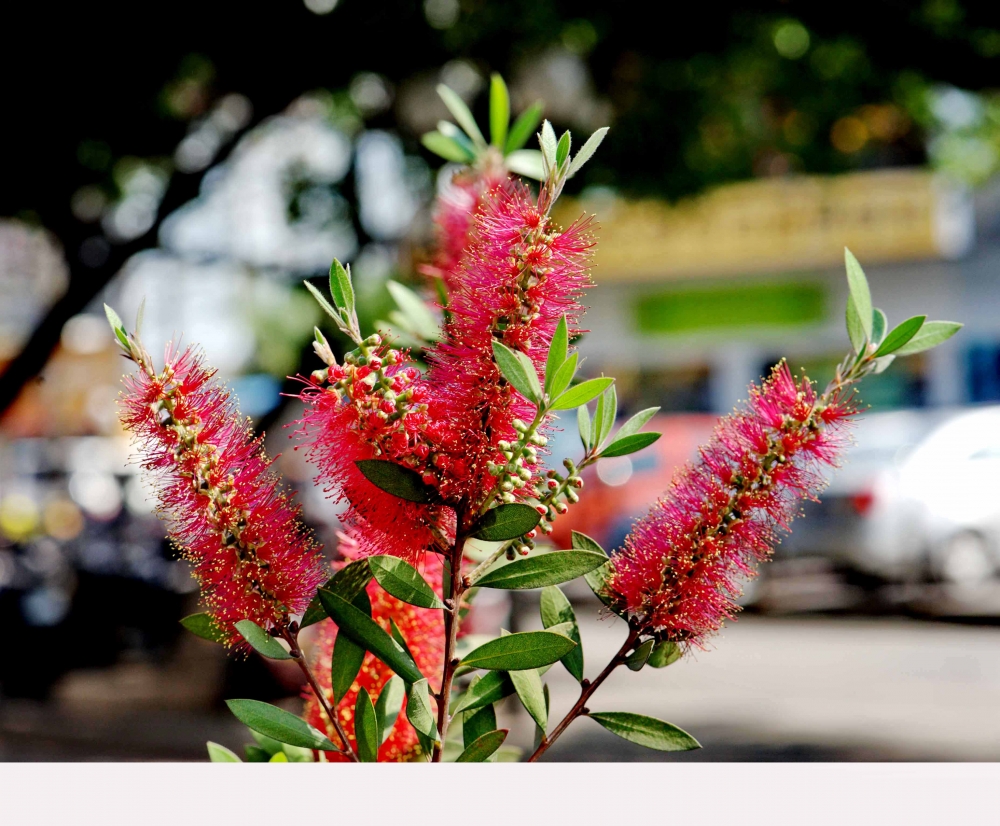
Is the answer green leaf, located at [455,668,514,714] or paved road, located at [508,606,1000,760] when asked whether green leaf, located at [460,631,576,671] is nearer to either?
green leaf, located at [455,668,514,714]

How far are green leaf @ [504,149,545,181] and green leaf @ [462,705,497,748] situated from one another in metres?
0.54

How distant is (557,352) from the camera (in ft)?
2.16

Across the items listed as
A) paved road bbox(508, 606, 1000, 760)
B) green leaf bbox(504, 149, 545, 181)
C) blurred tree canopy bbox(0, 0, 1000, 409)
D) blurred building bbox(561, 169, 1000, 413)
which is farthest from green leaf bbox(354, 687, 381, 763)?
blurred building bbox(561, 169, 1000, 413)

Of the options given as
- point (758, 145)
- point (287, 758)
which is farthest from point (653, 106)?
point (287, 758)

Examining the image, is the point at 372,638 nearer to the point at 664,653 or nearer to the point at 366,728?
the point at 366,728

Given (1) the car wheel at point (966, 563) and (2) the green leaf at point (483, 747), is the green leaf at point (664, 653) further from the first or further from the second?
(1) the car wheel at point (966, 563)

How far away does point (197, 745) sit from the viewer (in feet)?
17.1

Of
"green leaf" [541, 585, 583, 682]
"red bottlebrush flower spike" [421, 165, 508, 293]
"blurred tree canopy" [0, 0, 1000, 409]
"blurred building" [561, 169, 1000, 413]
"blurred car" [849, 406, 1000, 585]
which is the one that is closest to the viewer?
"green leaf" [541, 585, 583, 682]

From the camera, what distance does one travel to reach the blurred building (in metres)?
11.1

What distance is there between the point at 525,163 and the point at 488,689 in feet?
1.88

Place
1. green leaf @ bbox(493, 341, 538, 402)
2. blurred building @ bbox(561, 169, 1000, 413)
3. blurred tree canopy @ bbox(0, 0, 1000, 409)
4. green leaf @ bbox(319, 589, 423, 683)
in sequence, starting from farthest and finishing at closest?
blurred building @ bbox(561, 169, 1000, 413) → blurred tree canopy @ bbox(0, 0, 1000, 409) → green leaf @ bbox(319, 589, 423, 683) → green leaf @ bbox(493, 341, 538, 402)

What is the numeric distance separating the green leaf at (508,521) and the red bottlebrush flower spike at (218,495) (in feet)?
0.47

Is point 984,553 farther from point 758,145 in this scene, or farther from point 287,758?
point 287,758

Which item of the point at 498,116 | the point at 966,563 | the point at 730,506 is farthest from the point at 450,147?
the point at 966,563
